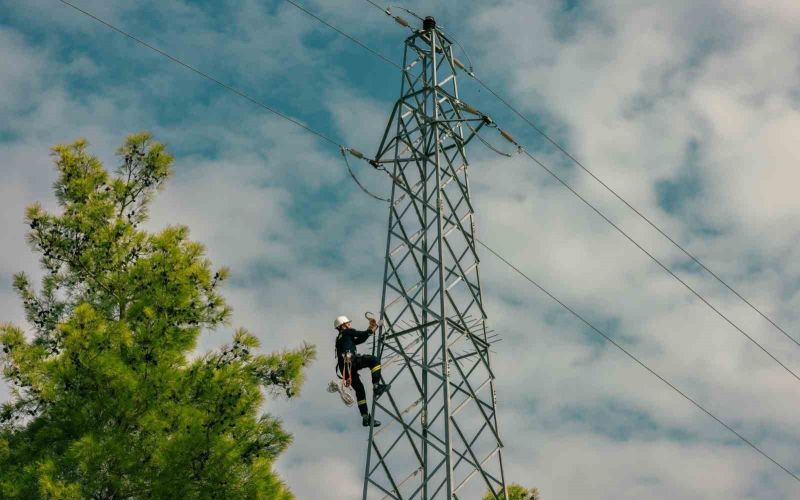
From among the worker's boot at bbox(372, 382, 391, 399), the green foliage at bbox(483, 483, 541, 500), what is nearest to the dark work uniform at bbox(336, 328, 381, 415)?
the worker's boot at bbox(372, 382, 391, 399)

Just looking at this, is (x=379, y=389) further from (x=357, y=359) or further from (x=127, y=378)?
(x=127, y=378)

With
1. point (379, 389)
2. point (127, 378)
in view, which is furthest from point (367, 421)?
point (127, 378)

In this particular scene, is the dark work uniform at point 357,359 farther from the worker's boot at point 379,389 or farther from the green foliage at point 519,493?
the green foliage at point 519,493

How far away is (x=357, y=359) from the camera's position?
1169 cm

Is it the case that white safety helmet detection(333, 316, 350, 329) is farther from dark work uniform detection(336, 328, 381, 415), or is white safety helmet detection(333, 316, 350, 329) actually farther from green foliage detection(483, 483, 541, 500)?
green foliage detection(483, 483, 541, 500)

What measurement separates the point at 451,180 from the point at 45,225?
214 inches

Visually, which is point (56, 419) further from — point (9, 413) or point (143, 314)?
point (143, 314)

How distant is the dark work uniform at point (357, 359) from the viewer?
37.8 feet

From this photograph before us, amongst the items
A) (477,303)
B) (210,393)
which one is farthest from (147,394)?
(477,303)

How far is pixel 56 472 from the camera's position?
9875 mm

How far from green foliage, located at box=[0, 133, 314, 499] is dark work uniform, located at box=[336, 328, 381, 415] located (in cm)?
41

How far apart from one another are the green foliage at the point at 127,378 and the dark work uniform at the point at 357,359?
0.41 metres

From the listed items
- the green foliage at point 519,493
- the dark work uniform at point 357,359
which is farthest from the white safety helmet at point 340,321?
the green foliage at point 519,493

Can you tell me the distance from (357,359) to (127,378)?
2864 millimetres
